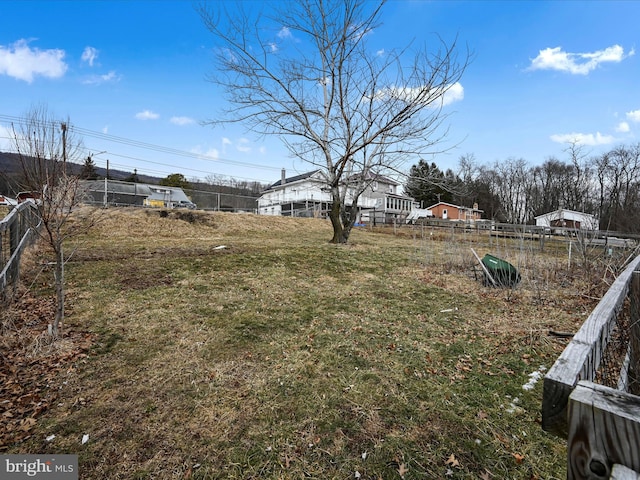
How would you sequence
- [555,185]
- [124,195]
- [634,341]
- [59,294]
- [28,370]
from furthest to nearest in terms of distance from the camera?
[555,185] < [124,195] < [59,294] < [28,370] < [634,341]

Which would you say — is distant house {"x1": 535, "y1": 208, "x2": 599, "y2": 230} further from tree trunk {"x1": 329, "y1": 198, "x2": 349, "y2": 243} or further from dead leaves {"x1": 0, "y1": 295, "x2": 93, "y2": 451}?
dead leaves {"x1": 0, "y1": 295, "x2": 93, "y2": 451}

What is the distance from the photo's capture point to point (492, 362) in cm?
314

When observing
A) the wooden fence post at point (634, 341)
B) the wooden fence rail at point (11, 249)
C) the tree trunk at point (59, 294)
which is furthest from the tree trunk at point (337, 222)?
the wooden fence post at point (634, 341)

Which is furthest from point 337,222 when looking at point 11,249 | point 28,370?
point 28,370

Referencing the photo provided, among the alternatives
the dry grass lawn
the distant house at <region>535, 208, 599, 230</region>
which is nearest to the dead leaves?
the dry grass lawn

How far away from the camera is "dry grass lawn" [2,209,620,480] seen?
1917 millimetres

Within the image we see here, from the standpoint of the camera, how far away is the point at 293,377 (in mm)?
2785

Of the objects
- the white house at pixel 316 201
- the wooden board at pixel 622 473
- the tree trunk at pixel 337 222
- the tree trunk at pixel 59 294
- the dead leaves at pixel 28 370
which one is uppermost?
the white house at pixel 316 201

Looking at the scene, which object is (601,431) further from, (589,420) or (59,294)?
(59,294)

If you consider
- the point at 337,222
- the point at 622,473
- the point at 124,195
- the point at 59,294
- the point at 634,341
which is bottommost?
the point at 59,294

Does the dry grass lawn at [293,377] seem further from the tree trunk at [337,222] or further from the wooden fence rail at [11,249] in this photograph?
the tree trunk at [337,222]

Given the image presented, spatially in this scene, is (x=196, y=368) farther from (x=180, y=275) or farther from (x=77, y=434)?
(x=180, y=275)

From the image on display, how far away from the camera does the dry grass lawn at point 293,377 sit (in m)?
1.92

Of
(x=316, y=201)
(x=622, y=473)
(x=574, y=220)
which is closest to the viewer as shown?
(x=622, y=473)
